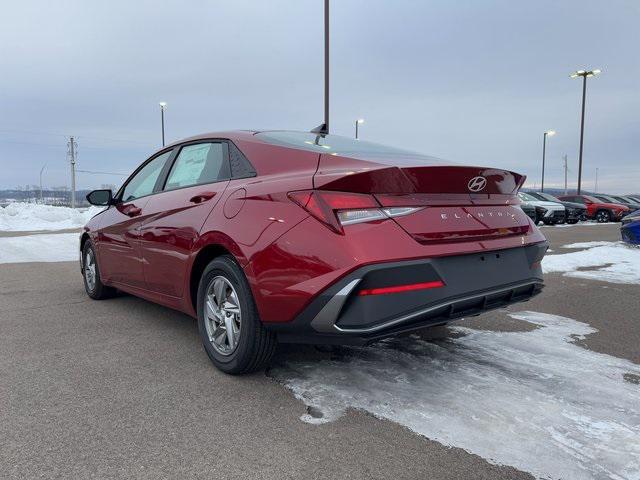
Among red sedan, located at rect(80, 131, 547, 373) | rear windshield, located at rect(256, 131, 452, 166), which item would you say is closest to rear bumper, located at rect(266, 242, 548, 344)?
red sedan, located at rect(80, 131, 547, 373)

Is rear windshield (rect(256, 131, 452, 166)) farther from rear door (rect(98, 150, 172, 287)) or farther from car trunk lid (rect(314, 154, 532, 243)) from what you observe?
rear door (rect(98, 150, 172, 287))

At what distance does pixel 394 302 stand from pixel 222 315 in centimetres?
122

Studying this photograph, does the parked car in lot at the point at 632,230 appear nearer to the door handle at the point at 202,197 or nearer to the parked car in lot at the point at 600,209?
the door handle at the point at 202,197

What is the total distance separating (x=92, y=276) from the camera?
5.39 meters

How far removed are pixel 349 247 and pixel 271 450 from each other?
0.98 metres

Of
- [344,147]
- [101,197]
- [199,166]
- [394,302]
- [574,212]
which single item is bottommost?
[574,212]

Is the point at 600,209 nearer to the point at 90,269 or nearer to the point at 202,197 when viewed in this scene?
the point at 90,269

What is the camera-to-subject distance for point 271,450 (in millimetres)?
2223

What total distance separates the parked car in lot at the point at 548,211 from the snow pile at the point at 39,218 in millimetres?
18304

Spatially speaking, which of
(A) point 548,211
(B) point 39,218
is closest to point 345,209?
(A) point 548,211

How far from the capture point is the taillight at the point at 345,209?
2438 millimetres

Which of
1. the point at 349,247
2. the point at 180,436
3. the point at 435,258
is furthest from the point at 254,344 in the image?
the point at 435,258

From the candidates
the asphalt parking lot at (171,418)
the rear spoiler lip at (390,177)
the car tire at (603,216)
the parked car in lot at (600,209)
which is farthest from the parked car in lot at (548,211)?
the rear spoiler lip at (390,177)

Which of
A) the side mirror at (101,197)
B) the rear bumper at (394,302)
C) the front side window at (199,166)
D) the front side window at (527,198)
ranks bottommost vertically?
the rear bumper at (394,302)
